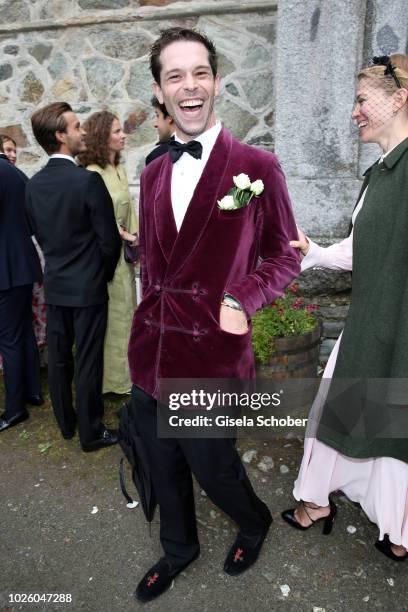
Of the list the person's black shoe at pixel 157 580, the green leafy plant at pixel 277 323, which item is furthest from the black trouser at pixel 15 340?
the person's black shoe at pixel 157 580

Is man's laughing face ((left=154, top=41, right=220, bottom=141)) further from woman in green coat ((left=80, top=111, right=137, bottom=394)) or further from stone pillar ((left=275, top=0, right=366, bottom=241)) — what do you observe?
stone pillar ((left=275, top=0, right=366, bottom=241))

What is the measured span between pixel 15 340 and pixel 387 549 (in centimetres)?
293

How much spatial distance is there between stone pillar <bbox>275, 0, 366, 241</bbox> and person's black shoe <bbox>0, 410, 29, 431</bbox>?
2.98m

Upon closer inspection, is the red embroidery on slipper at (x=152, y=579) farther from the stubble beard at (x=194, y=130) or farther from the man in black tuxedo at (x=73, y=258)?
the stubble beard at (x=194, y=130)

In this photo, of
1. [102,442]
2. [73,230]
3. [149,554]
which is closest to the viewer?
[149,554]

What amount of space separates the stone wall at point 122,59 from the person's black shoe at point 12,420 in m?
3.25

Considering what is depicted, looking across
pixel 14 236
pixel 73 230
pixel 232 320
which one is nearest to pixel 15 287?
pixel 14 236

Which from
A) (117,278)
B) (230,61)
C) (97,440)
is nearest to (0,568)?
(97,440)

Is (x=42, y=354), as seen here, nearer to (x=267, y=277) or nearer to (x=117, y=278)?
(x=117, y=278)

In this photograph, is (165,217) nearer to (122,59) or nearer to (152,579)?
(152,579)

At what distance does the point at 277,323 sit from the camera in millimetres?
3652

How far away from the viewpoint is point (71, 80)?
19.3 feet

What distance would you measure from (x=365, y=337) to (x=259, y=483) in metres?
1.41

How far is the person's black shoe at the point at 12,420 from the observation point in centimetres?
377
